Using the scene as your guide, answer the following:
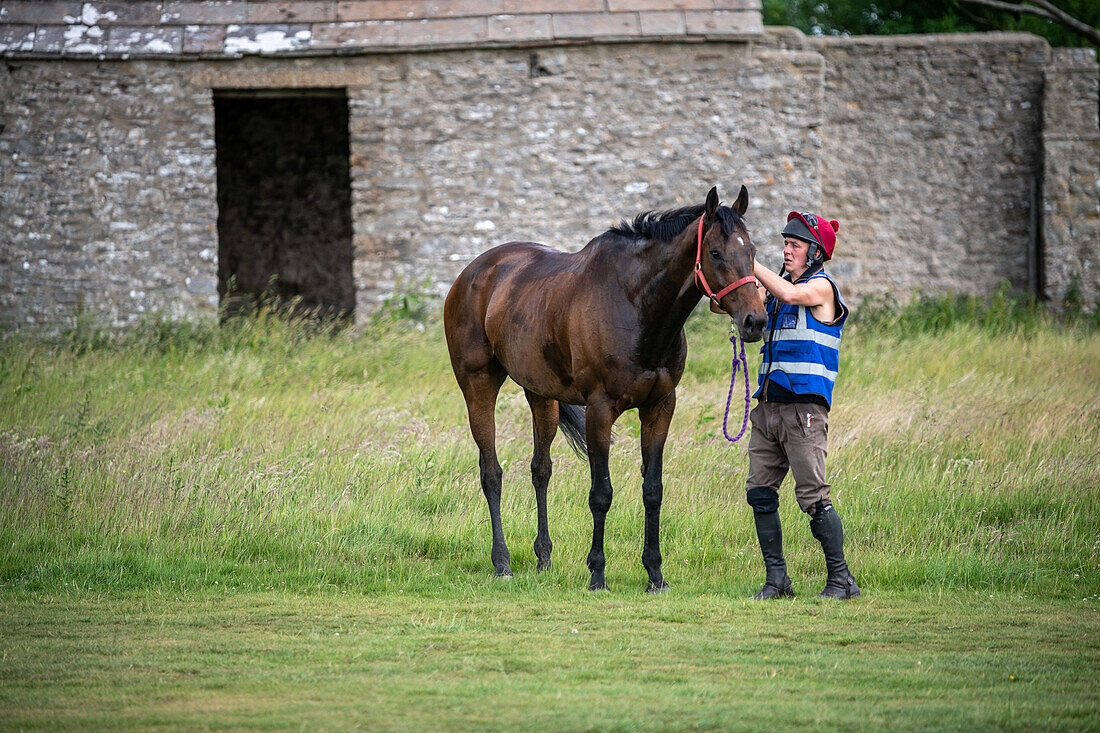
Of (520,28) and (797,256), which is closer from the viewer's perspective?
(797,256)

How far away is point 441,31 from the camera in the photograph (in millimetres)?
13203

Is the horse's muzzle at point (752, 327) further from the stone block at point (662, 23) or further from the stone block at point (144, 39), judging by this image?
the stone block at point (144, 39)

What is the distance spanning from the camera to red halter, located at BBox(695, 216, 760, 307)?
5250 mm

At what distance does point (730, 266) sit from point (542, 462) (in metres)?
2.03

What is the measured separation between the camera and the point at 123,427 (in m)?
8.54

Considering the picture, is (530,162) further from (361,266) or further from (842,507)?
(842,507)

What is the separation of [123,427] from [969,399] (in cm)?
711

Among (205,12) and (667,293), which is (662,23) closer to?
(205,12)

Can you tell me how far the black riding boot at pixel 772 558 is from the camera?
228 inches

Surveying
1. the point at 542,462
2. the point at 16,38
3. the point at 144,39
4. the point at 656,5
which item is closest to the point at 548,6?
the point at 656,5

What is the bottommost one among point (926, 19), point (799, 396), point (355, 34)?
point (799, 396)

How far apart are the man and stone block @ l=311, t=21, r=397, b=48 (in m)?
8.70

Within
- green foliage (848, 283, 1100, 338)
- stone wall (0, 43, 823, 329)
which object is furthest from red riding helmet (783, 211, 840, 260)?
green foliage (848, 283, 1100, 338)

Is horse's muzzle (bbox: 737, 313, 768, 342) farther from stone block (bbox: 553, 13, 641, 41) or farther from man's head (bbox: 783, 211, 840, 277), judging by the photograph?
stone block (bbox: 553, 13, 641, 41)
